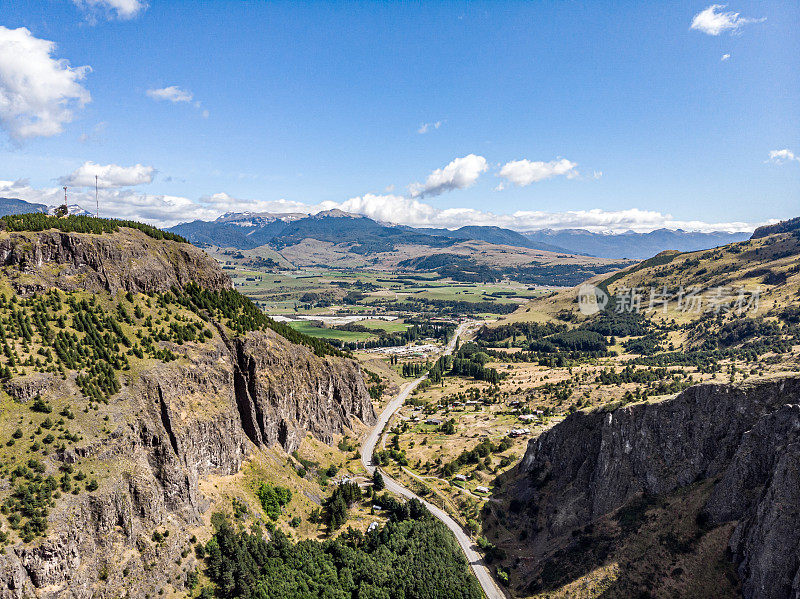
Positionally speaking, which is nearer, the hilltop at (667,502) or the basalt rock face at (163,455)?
the basalt rock face at (163,455)

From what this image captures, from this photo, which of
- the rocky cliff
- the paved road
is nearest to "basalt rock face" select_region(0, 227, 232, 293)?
the rocky cliff

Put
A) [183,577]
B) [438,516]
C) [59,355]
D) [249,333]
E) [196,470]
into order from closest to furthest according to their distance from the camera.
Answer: [183,577]
[59,355]
[196,470]
[438,516]
[249,333]

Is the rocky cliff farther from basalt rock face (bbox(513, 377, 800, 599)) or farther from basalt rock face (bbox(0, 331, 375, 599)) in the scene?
basalt rock face (bbox(513, 377, 800, 599))

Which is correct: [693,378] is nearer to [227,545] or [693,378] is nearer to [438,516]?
[438,516]

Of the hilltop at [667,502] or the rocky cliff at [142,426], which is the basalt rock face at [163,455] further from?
the hilltop at [667,502]

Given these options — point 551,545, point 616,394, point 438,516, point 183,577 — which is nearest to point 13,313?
point 183,577

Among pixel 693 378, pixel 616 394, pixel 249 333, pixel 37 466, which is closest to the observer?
pixel 37 466

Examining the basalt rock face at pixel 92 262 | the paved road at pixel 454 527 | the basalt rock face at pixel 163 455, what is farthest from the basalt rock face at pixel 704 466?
the basalt rock face at pixel 92 262

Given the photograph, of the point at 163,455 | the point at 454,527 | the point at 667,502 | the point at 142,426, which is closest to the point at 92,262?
the point at 142,426
